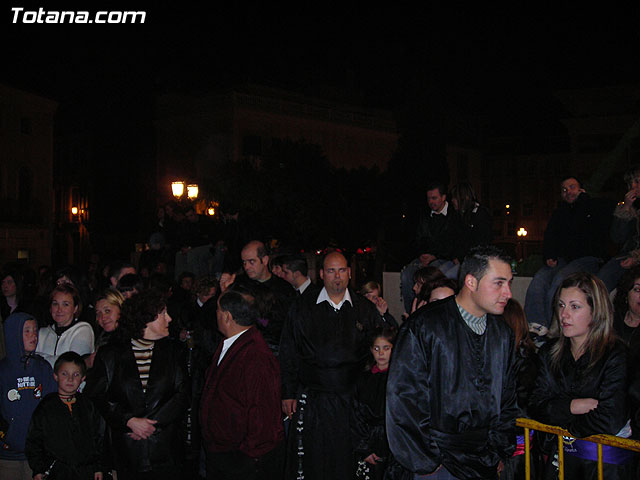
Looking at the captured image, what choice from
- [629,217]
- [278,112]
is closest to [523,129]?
[278,112]

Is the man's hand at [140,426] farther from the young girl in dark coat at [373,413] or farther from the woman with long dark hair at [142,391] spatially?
the young girl in dark coat at [373,413]

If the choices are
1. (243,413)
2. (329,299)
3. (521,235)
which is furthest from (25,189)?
(521,235)

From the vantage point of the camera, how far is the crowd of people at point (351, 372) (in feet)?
13.3

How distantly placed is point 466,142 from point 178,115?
31707 millimetres

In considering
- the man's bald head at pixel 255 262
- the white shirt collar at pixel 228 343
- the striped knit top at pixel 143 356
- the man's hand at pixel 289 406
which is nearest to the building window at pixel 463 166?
the man's bald head at pixel 255 262

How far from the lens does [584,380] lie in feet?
14.1

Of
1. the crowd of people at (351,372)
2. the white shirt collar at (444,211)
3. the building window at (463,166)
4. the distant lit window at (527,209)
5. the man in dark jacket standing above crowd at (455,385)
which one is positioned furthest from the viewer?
A: the distant lit window at (527,209)

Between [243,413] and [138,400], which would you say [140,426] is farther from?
[243,413]

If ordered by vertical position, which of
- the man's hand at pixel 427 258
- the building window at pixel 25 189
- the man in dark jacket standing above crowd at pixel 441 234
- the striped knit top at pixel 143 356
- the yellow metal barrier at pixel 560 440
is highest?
the building window at pixel 25 189

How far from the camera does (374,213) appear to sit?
1515 inches

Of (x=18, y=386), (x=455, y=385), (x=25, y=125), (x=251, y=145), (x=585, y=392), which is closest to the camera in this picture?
(x=455, y=385)

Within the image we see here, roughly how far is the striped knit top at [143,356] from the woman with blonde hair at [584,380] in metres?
3.02

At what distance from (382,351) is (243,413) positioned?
153 centimetres
